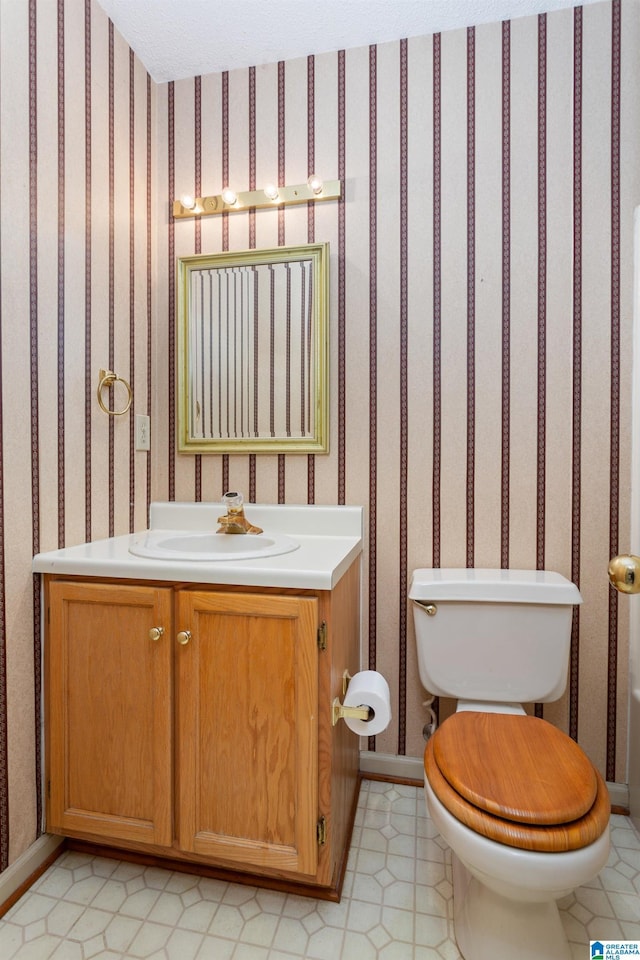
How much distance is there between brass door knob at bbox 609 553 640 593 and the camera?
2.95 feet

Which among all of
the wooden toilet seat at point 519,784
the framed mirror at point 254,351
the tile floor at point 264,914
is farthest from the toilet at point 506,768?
the framed mirror at point 254,351

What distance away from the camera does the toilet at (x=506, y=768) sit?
872 mm

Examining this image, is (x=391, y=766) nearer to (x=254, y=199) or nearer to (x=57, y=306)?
(x=57, y=306)

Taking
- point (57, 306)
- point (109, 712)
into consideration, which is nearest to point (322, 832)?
point (109, 712)

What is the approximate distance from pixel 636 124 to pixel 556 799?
1.81 m

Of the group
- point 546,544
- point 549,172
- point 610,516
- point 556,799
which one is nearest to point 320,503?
point 546,544

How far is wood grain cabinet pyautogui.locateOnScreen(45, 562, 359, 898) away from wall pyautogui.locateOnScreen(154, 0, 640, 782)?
534 mm

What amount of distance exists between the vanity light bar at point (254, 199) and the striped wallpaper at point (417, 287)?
4cm

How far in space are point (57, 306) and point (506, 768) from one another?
1.56m

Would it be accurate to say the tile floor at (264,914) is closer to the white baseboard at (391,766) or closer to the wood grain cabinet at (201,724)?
the wood grain cabinet at (201,724)

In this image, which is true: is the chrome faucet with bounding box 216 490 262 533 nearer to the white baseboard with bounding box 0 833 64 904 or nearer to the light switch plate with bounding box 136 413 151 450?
the light switch plate with bounding box 136 413 151 450

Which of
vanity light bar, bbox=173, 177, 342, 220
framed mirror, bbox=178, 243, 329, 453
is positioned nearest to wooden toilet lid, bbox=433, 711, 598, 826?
framed mirror, bbox=178, 243, 329, 453

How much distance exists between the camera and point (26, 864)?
1213mm

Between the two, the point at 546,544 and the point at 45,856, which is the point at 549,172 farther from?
the point at 45,856
